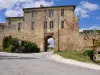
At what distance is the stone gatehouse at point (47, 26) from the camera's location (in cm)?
5159

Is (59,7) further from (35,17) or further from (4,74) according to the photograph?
(4,74)

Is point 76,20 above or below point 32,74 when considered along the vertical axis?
above

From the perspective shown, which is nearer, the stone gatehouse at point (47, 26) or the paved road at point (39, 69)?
the paved road at point (39, 69)

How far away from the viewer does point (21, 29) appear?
2195 inches

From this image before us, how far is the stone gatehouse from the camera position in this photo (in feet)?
169

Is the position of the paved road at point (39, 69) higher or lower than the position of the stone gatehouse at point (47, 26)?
lower

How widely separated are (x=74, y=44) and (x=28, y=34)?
11.6 m

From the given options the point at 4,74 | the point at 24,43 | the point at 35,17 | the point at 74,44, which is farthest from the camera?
the point at 35,17

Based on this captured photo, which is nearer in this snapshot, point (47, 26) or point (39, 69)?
point (39, 69)

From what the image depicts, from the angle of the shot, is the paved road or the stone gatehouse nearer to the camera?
the paved road

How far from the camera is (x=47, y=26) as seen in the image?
53.5m

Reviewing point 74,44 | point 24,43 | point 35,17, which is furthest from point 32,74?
point 35,17

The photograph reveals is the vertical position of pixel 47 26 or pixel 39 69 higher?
pixel 47 26

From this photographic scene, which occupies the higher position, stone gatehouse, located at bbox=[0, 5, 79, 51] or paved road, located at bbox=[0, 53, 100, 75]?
stone gatehouse, located at bbox=[0, 5, 79, 51]
